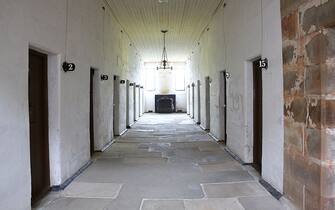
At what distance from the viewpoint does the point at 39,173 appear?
3830mm

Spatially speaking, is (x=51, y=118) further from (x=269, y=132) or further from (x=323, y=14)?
(x=323, y=14)

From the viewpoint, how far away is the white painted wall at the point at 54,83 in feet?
9.07

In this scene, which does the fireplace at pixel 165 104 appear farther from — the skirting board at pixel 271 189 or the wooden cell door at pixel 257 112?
the skirting board at pixel 271 189

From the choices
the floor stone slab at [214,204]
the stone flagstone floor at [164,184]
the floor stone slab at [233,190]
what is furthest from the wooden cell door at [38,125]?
the floor stone slab at [233,190]

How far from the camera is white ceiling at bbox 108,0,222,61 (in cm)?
723

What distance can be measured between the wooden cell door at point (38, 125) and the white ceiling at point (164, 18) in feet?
11.6

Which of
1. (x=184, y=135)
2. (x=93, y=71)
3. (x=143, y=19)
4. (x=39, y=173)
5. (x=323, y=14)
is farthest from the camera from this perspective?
(x=184, y=135)

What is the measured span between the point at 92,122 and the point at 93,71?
102 cm

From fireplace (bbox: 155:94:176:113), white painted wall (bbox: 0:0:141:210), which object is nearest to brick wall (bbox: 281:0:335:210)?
white painted wall (bbox: 0:0:141:210)

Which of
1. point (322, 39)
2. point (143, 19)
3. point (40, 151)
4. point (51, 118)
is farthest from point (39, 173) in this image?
point (143, 19)

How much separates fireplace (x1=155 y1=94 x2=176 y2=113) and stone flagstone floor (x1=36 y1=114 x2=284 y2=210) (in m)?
13.4

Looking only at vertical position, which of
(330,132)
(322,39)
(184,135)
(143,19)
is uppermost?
(143,19)

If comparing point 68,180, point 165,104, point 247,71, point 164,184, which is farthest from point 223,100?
point 165,104

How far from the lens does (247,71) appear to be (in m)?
5.30
